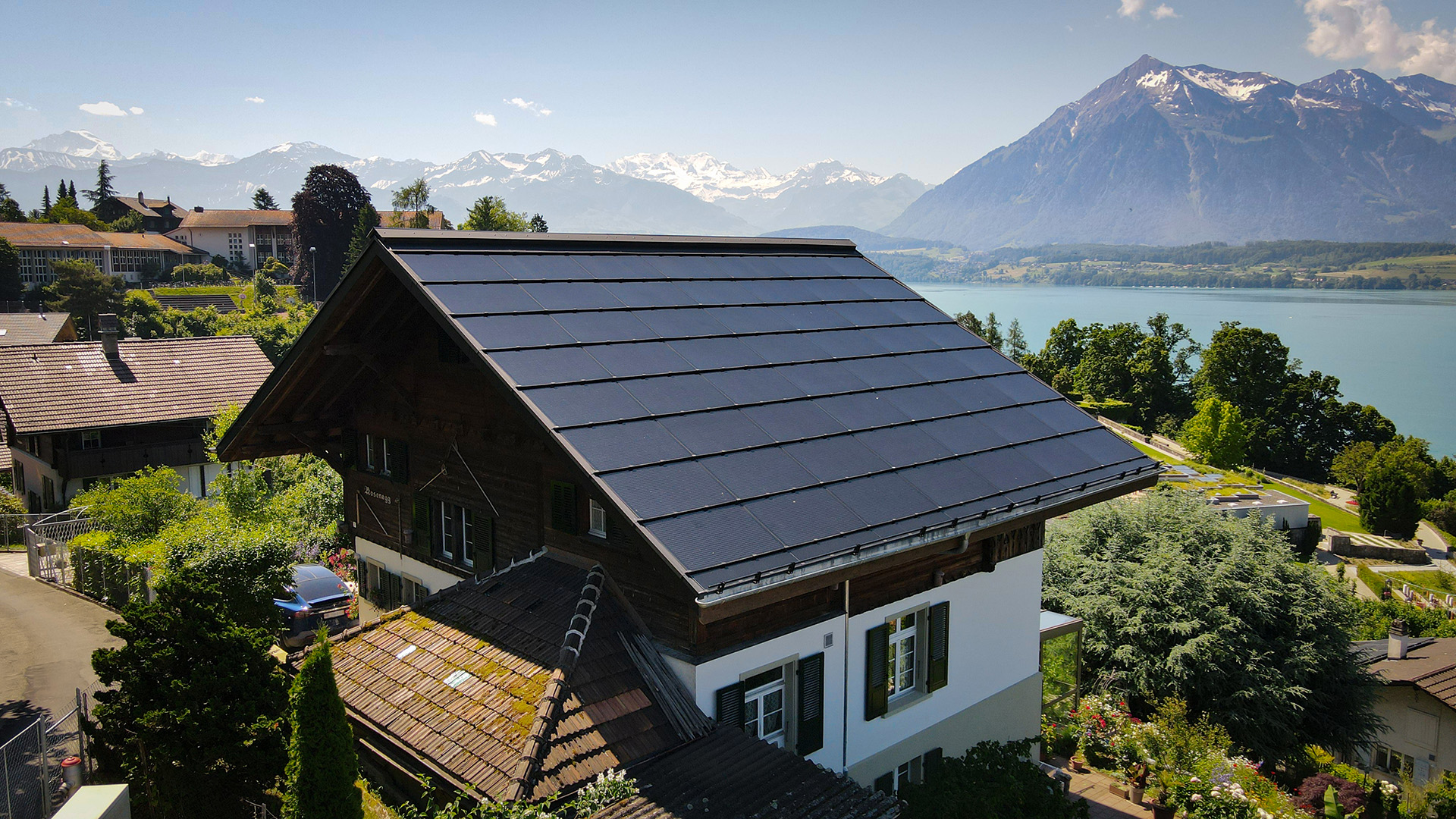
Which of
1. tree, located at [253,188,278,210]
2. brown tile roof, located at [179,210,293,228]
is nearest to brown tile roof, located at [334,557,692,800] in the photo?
brown tile roof, located at [179,210,293,228]

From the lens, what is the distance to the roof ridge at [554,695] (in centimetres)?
864

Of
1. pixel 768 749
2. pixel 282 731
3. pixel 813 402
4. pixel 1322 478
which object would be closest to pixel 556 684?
pixel 768 749

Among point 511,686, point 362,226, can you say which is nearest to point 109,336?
point 511,686

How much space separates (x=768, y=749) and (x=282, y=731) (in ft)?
21.1

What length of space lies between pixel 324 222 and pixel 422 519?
106798mm

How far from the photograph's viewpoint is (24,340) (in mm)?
58625

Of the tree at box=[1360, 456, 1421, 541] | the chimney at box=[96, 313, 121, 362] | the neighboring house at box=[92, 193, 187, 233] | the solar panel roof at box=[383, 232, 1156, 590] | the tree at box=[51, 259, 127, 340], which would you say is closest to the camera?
the solar panel roof at box=[383, 232, 1156, 590]

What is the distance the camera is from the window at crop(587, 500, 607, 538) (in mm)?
11852

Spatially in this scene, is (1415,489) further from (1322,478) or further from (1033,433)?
(1033,433)

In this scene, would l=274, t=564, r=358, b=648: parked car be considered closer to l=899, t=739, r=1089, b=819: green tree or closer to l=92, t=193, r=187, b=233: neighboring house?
l=899, t=739, r=1089, b=819: green tree

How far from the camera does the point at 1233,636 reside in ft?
68.3

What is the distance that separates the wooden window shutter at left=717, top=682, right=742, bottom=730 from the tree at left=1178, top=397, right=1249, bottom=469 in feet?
304

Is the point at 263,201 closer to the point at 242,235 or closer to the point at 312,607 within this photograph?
the point at 242,235

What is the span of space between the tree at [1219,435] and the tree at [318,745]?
3782 inches
